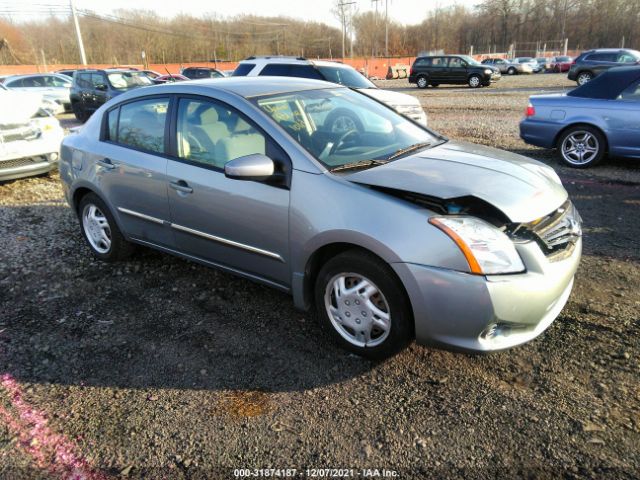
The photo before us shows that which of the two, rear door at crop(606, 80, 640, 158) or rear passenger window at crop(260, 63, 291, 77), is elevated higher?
rear passenger window at crop(260, 63, 291, 77)

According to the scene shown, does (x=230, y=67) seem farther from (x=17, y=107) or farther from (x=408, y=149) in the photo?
(x=408, y=149)

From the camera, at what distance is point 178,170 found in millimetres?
3543

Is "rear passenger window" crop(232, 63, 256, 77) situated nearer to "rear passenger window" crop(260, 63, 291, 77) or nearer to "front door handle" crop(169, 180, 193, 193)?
"rear passenger window" crop(260, 63, 291, 77)

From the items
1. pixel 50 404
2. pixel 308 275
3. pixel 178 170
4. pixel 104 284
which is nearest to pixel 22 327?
pixel 104 284

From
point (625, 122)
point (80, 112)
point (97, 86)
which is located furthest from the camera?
point (80, 112)

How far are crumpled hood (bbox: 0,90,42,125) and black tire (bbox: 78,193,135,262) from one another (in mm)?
3451

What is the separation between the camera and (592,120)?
285 inches

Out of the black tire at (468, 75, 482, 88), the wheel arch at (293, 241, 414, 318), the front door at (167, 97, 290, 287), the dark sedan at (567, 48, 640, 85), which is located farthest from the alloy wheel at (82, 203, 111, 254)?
the black tire at (468, 75, 482, 88)

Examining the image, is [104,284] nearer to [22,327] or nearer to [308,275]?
[22,327]

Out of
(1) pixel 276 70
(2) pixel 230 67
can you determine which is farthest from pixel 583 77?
(2) pixel 230 67

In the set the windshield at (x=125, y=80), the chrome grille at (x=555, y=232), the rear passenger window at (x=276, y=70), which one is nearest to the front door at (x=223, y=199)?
the chrome grille at (x=555, y=232)

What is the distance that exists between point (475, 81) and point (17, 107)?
2446 centimetres

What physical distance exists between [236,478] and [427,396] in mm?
1107

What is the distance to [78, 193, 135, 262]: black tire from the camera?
4.34 m
